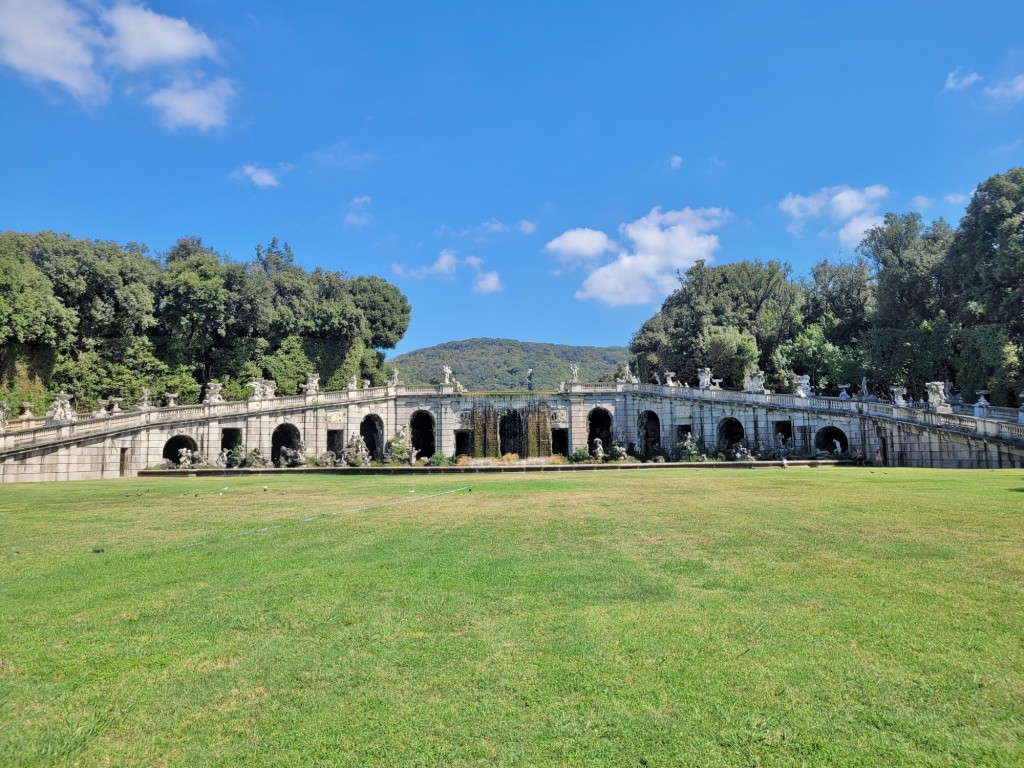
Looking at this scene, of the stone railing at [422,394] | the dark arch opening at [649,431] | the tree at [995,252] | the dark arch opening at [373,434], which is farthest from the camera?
the dark arch opening at [373,434]

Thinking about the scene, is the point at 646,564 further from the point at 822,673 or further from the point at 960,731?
the point at 960,731

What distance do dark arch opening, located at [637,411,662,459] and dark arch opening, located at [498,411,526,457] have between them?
397 inches

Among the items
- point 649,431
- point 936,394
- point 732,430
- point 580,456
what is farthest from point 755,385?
point 580,456

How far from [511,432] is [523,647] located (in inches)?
1988

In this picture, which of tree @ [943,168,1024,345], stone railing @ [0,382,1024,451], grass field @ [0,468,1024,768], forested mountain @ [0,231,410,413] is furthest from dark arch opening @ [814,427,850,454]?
forested mountain @ [0,231,410,413]

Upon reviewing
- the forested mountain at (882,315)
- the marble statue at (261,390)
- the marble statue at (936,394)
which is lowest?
the marble statue at (936,394)

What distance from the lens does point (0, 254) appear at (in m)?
48.5

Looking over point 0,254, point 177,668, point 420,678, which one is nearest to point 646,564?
point 420,678

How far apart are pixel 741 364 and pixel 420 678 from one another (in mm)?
62041

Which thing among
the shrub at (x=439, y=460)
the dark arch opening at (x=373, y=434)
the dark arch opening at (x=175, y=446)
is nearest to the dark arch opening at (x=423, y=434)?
the dark arch opening at (x=373, y=434)

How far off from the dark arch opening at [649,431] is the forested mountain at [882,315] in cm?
1063

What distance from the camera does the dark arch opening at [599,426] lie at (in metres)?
58.0

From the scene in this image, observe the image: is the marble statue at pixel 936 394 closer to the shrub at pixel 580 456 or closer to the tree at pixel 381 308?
the shrub at pixel 580 456

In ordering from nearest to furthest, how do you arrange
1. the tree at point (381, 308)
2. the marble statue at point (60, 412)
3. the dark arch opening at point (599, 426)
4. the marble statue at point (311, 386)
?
the marble statue at point (60, 412)
the marble statue at point (311, 386)
the dark arch opening at point (599, 426)
the tree at point (381, 308)
